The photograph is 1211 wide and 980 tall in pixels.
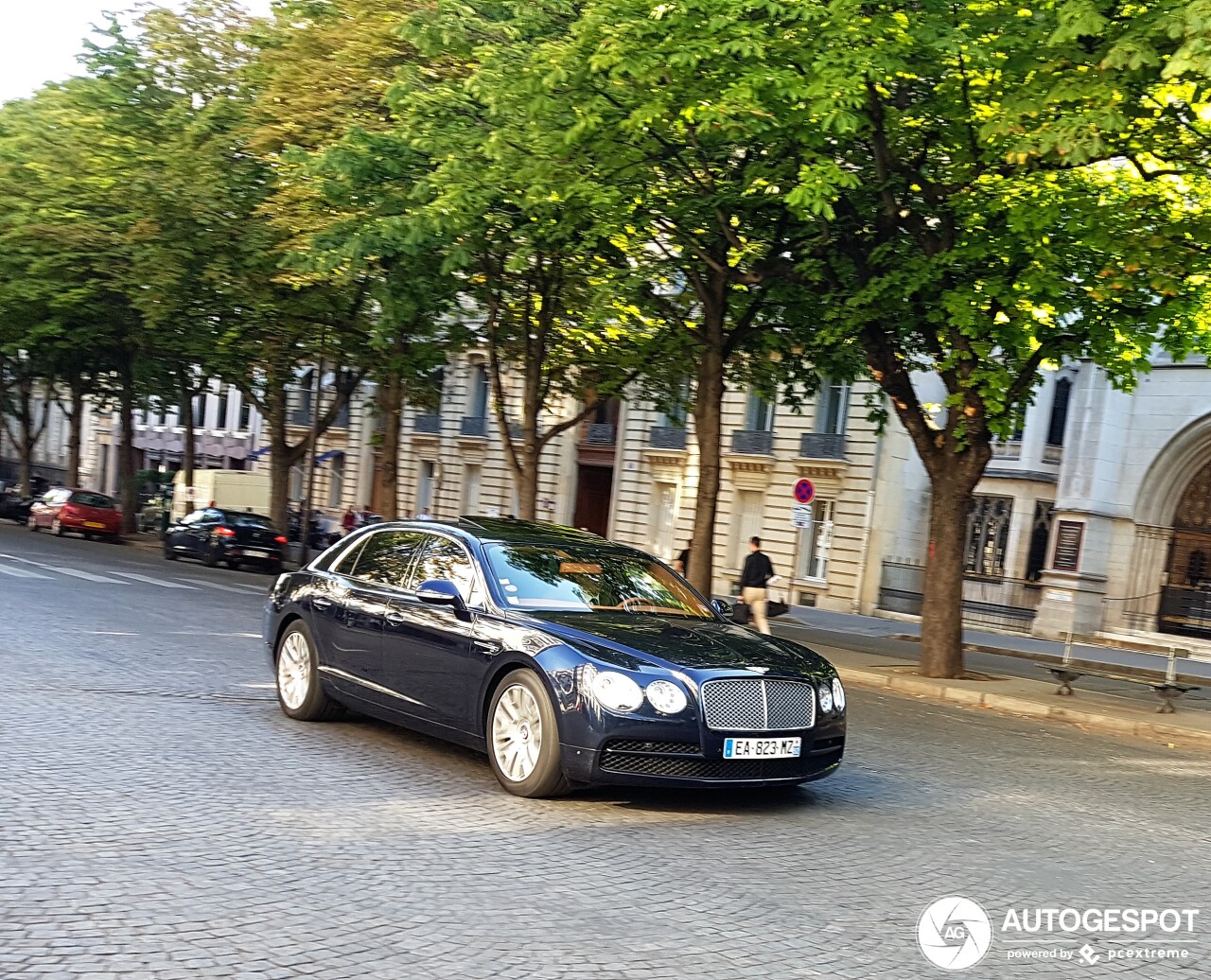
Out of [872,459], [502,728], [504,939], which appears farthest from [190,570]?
[504,939]

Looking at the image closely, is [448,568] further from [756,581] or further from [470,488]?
[470,488]

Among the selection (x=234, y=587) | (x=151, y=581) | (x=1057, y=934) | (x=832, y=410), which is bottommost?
(x=234, y=587)

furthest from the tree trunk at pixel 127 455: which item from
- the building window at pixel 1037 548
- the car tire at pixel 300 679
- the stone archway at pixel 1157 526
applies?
the car tire at pixel 300 679

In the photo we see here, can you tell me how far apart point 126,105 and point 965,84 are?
21.0m

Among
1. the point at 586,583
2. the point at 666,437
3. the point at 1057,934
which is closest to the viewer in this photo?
the point at 1057,934

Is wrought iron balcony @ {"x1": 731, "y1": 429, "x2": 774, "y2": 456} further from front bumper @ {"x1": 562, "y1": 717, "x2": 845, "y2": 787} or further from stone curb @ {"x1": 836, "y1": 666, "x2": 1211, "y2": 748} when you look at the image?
front bumper @ {"x1": 562, "y1": 717, "x2": 845, "y2": 787}

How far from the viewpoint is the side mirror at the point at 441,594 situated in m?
8.35

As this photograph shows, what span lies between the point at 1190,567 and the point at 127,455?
97.4ft

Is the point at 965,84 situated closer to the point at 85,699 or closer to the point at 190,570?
the point at 85,699

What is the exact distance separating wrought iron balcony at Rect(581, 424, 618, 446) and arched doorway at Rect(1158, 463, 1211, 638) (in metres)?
17.9

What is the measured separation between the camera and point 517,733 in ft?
25.3

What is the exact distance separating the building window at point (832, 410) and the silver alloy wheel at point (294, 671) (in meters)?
29.0

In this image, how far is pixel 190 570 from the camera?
30.4m

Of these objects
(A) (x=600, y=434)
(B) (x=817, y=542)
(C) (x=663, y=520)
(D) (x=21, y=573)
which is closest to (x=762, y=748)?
(D) (x=21, y=573)
